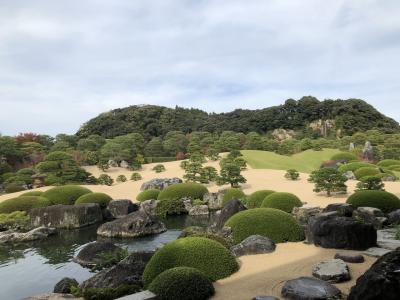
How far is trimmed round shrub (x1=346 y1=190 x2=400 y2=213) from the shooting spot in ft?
52.4

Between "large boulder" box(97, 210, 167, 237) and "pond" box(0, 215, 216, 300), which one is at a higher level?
"large boulder" box(97, 210, 167, 237)

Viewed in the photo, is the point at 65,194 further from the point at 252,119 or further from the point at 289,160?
the point at 252,119

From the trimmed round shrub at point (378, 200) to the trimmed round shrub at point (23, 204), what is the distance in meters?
17.0

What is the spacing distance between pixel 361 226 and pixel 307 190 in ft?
49.6

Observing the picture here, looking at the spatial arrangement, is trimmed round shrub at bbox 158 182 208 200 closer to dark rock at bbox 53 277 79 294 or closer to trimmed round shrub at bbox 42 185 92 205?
trimmed round shrub at bbox 42 185 92 205

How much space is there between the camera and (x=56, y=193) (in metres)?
24.9

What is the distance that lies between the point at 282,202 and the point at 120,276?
1061 cm

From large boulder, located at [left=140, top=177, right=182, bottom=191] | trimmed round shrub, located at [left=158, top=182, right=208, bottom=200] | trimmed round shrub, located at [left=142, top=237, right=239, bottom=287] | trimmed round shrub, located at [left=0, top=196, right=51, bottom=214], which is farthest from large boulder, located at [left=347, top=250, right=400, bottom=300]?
large boulder, located at [left=140, top=177, right=182, bottom=191]

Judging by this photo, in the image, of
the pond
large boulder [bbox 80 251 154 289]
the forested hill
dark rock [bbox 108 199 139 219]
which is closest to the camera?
large boulder [bbox 80 251 154 289]

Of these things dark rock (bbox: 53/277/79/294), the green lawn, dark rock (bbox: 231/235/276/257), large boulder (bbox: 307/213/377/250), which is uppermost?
the green lawn

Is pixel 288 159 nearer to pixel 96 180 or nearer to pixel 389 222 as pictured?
pixel 96 180

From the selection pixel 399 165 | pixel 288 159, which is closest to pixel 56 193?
pixel 288 159

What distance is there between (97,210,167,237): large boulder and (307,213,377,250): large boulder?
318 inches

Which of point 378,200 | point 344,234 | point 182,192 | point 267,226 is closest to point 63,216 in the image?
point 182,192
